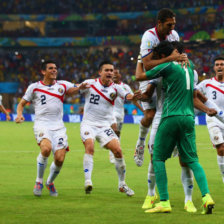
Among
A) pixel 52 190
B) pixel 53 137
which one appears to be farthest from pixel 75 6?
pixel 52 190

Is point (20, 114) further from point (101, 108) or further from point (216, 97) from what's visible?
point (216, 97)

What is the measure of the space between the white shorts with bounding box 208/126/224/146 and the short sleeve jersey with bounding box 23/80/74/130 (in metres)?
2.84

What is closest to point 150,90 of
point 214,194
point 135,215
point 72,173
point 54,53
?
point 135,215

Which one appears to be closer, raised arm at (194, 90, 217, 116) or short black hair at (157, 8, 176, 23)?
raised arm at (194, 90, 217, 116)

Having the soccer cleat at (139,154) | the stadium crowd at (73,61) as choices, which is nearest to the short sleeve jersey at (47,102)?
the soccer cleat at (139,154)

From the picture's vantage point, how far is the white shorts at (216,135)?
10883 millimetres

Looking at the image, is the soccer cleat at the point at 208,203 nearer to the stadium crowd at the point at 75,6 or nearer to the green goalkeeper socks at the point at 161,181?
the green goalkeeper socks at the point at 161,181

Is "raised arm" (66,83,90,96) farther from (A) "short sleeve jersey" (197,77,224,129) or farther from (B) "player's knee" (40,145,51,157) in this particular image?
(A) "short sleeve jersey" (197,77,224,129)

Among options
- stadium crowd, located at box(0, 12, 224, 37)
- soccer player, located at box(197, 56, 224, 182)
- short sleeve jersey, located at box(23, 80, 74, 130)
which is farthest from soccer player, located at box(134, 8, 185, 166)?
stadium crowd, located at box(0, 12, 224, 37)

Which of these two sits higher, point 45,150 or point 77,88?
point 77,88

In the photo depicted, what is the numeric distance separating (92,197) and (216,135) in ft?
9.19

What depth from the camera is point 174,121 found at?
758 cm

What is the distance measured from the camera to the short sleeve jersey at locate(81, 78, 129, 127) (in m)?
10.8

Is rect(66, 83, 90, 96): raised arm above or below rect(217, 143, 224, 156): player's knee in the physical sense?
above
